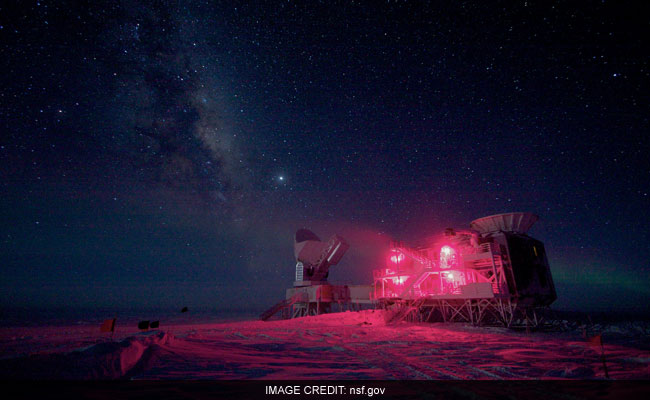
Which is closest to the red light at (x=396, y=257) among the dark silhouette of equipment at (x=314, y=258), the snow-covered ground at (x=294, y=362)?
the dark silhouette of equipment at (x=314, y=258)

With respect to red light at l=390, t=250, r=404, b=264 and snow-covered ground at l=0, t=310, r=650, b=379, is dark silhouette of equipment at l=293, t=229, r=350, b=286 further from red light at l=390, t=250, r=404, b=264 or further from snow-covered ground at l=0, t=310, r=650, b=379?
snow-covered ground at l=0, t=310, r=650, b=379

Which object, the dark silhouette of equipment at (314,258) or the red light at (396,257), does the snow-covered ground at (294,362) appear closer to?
the red light at (396,257)

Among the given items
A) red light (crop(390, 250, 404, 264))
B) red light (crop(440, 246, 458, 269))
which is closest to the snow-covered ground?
red light (crop(440, 246, 458, 269))

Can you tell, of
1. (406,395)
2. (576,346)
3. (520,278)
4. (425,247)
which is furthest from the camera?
(425,247)

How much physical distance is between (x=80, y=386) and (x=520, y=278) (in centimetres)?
3242

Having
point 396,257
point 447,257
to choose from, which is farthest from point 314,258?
point 447,257

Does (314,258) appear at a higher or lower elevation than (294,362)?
higher

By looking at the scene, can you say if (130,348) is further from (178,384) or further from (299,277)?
(299,277)

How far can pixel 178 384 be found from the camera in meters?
5.98

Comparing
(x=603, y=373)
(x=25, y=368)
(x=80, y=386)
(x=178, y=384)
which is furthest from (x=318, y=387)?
(x=603, y=373)

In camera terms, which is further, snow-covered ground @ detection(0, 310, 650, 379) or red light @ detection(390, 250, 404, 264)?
red light @ detection(390, 250, 404, 264)

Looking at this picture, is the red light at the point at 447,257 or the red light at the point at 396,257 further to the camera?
the red light at the point at 396,257

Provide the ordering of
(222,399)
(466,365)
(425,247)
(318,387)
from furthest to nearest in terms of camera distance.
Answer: (425,247) → (466,365) → (318,387) → (222,399)

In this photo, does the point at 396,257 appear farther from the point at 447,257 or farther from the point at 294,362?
the point at 294,362
